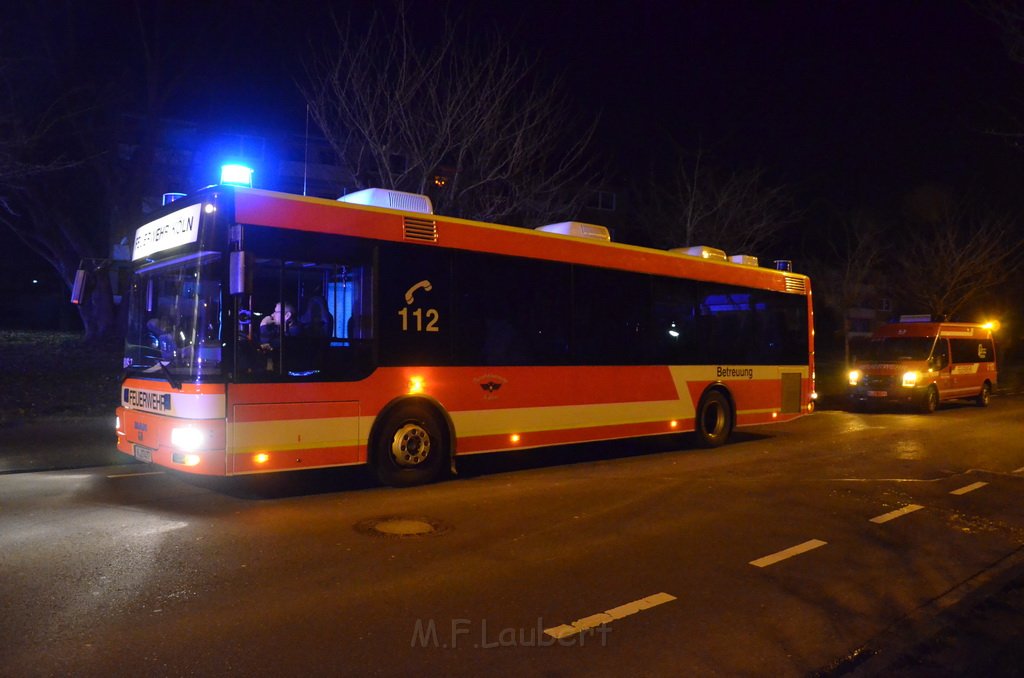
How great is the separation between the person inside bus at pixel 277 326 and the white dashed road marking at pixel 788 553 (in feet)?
16.7

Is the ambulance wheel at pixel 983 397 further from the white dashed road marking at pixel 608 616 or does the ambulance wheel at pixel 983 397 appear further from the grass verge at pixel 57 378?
the grass verge at pixel 57 378

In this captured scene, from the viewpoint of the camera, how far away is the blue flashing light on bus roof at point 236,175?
27.1ft

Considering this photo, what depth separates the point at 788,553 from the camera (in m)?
6.68

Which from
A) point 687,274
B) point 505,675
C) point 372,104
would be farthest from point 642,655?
point 372,104

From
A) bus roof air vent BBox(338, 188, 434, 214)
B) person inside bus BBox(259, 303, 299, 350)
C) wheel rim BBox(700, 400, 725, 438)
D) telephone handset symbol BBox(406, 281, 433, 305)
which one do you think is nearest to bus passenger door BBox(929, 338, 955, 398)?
wheel rim BBox(700, 400, 725, 438)

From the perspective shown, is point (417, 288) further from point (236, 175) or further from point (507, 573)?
point (507, 573)

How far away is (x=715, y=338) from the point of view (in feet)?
43.1

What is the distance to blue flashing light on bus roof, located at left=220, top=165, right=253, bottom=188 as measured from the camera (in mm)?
8273

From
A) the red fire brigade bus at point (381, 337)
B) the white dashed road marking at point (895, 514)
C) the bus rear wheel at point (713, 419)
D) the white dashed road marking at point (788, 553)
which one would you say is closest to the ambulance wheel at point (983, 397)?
the bus rear wheel at point (713, 419)

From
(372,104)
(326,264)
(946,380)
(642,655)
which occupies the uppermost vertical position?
(372,104)

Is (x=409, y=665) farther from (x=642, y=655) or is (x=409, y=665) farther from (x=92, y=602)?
(x=92, y=602)

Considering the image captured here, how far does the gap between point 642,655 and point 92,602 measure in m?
3.59

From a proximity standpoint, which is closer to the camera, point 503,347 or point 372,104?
point 503,347

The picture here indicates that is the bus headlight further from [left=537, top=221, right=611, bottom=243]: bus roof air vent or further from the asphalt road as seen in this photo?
[left=537, top=221, right=611, bottom=243]: bus roof air vent
